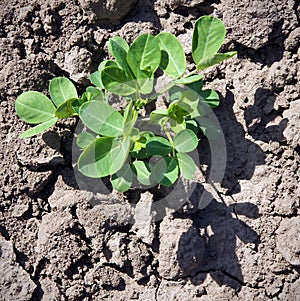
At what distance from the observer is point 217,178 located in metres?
1.80

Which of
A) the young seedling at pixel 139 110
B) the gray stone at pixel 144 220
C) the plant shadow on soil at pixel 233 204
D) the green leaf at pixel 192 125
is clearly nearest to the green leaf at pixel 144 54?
the young seedling at pixel 139 110

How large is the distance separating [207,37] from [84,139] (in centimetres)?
54

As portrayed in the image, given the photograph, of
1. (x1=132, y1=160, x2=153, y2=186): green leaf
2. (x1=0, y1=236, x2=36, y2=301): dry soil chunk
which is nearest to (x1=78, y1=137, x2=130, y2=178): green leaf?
(x1=132, y1=160, x2=153, y2=186): green leaf

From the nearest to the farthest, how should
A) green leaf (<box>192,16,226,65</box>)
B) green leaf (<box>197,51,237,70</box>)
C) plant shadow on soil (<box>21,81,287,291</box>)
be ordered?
green leaf (<box>197,51,237,70</box>) → green leaf (<box>192,16,226,65</box>) → plant shadow on soil (<box>21,81,287,291</box>)

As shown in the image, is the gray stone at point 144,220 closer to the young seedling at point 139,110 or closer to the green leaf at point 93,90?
the young seedling at point 139,110

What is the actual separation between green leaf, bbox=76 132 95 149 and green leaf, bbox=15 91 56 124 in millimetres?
147

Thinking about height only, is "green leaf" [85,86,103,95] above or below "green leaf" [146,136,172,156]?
above

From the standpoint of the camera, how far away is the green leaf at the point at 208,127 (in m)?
1.72

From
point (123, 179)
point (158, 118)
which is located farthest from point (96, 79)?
point (123, 179)

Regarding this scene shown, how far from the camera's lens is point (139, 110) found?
1.80m

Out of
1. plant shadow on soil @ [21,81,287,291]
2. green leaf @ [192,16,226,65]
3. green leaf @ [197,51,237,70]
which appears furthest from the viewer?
plant shadow on soil @ [21,81,287,291]

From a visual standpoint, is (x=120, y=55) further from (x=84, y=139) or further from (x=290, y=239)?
(x=290, y=239)

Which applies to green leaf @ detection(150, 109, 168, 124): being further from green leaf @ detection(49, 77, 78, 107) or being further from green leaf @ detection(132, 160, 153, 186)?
green leaf @ detection(49, 77, 78, 107)

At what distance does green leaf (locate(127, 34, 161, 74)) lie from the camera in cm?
161
